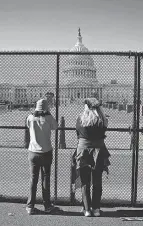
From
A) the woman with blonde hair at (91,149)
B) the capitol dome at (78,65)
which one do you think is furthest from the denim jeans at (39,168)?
the capitol dome at (78,65)

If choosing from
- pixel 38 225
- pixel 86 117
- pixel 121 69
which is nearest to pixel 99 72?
pixel 121 69

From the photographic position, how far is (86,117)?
519 cm

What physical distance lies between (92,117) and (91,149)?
0.50 m

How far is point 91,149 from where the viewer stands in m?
5.26

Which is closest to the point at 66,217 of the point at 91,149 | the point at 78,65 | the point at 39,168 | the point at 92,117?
the point at 39,168

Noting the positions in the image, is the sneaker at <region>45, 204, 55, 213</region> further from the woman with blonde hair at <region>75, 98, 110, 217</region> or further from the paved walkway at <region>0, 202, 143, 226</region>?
the woman with blonde hair at <region>75, 98, 110, 217</region>

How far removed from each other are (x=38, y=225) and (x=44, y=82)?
2492 millimetres

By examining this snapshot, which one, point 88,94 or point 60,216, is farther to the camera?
point 88,94

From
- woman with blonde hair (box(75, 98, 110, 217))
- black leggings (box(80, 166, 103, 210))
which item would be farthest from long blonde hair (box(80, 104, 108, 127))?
black leggings (box(80, 166, 103, 210))

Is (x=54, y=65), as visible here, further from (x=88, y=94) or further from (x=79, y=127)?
(x=79, y=127)

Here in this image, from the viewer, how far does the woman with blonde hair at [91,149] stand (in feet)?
16.9

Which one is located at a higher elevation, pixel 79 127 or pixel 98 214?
pixel 79 127

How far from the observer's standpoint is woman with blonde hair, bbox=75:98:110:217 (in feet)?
16.9

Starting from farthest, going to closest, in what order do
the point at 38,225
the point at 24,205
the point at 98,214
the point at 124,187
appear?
the point at 124,187
the point at 24,205
the point at 98,214
the point at 38,225
